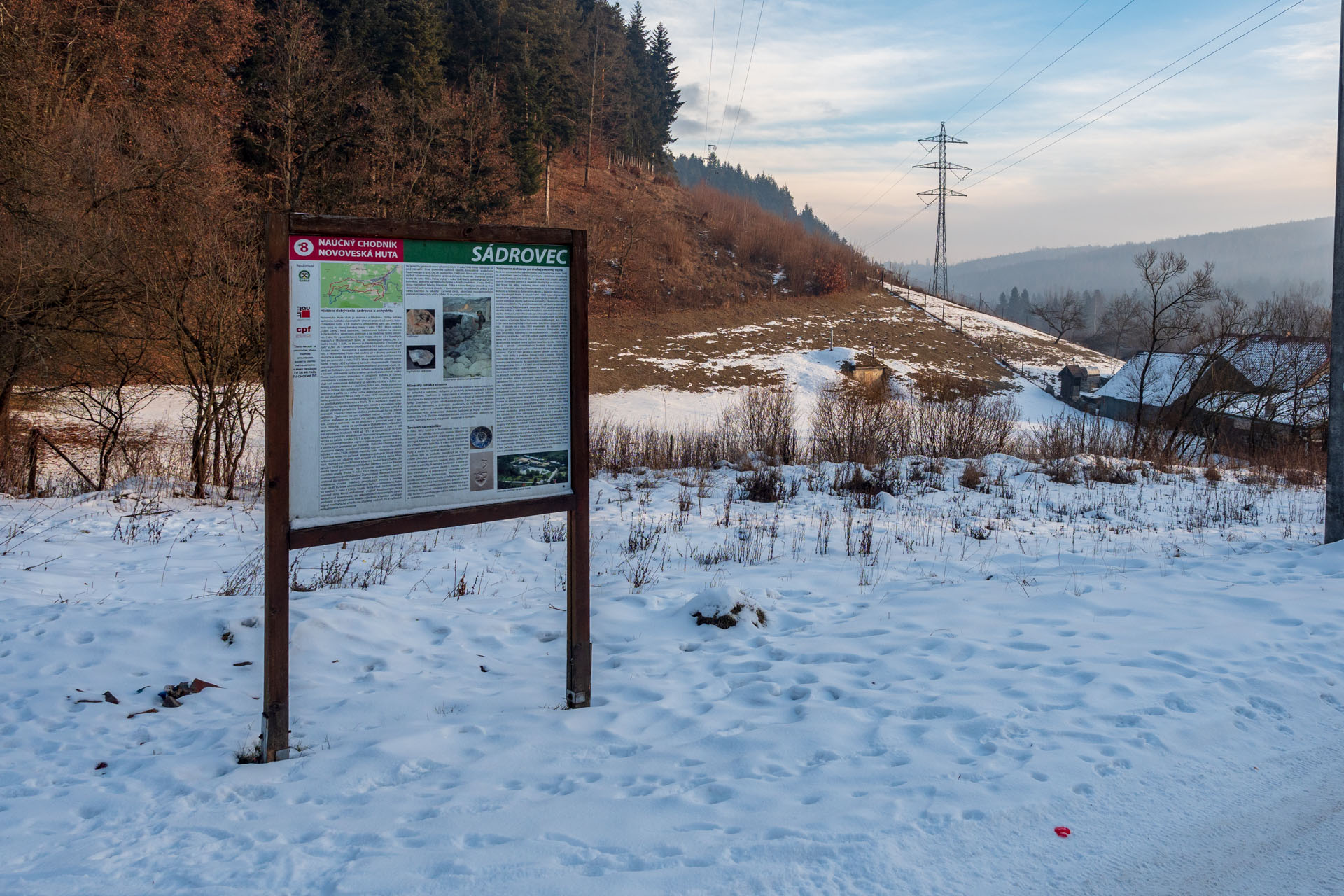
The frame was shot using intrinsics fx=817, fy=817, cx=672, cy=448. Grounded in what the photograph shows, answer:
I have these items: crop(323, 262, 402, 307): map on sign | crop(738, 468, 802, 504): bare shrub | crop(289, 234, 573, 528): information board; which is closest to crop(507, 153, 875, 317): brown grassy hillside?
crop(738, 468, 802, 504): bare shrub

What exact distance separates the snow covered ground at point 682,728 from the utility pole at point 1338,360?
847 mm

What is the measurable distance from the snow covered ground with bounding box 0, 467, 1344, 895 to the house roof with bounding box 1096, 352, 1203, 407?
29.3 meters

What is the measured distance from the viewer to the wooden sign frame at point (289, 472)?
3.69 meters

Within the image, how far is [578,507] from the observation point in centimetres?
459

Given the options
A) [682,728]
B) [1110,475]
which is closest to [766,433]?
[1110,475]

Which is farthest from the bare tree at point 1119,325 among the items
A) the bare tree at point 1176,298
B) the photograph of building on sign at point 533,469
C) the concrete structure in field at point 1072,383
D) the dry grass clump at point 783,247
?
the photograph of building on sign at point 533,469

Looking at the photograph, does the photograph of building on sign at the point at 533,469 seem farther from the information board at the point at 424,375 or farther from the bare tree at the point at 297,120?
the bare tree at the point at 297,120

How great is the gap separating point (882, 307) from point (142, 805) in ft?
223

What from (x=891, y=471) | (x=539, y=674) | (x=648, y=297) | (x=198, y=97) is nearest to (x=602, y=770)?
(x=539, y=674)

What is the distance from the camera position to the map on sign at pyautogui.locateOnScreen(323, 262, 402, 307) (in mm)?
3867

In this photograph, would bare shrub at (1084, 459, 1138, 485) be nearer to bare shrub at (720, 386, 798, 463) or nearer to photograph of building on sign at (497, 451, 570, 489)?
bare shrub at (720, 386, 798, 463)

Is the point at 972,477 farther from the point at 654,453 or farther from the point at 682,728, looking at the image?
the point at 682,728

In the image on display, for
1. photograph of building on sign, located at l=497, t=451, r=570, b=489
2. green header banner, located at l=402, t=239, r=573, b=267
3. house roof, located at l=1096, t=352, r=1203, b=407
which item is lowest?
photograph of building on sign, located at l=497, t=451, r=570, b=489

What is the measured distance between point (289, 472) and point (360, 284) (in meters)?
0.96
